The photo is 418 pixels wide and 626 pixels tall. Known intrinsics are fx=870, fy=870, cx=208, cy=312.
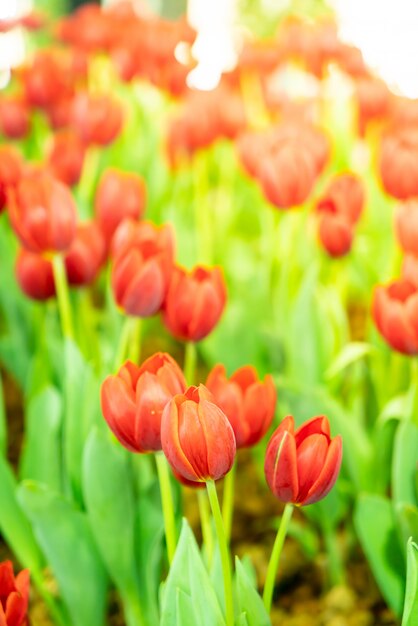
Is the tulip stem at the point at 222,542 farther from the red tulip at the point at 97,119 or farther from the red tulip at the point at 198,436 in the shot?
the red tulip at the point at 97,119

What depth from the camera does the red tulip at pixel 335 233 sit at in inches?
36.0

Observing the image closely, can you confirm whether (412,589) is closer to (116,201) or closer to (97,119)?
(116,201)

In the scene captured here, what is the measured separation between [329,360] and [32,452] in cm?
34

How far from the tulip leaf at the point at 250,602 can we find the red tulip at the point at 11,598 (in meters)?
0.13

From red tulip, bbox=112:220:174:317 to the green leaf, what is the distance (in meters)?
0.16

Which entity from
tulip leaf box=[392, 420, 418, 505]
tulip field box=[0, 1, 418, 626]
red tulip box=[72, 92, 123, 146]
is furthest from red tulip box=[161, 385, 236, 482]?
red tulip box=[72, 92, 123, 146]

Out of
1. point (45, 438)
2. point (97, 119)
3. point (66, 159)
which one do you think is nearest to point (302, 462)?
point (45, 438)

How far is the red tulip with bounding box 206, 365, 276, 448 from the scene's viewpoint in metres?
0.58

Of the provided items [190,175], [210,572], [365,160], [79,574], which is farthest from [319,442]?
[365,160]

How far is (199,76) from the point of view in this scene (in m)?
3.17

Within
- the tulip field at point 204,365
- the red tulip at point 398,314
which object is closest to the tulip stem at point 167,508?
the tulip field at point 204,365

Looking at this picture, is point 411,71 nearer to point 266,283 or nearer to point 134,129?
point 134,129

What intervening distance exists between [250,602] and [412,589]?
0.35 ft

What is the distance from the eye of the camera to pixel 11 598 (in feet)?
1.64
